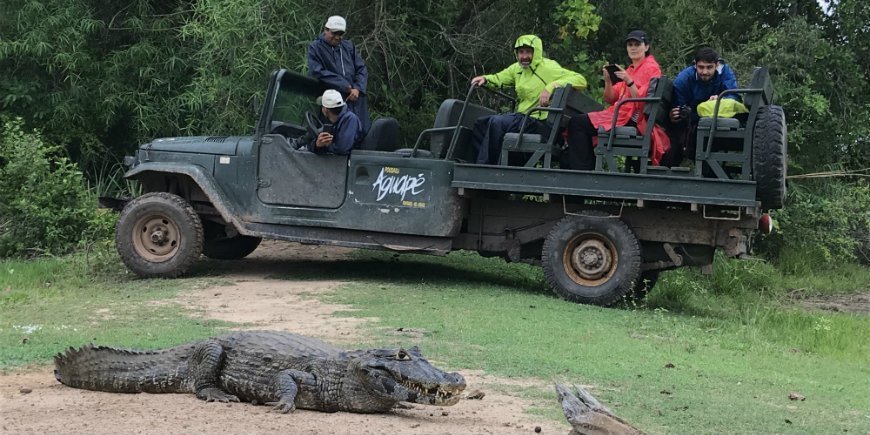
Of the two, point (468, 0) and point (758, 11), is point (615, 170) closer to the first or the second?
point (468, 0)

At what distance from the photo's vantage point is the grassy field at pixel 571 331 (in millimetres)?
6109

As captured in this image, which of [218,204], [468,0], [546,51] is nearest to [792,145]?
[546,51]

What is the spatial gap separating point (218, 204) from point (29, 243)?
3.61m

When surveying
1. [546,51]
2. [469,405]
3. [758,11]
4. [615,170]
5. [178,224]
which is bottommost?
[469,405]

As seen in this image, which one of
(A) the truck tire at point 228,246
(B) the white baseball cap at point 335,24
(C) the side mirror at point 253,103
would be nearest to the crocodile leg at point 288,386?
(B) the white baseball cap at point 335,24

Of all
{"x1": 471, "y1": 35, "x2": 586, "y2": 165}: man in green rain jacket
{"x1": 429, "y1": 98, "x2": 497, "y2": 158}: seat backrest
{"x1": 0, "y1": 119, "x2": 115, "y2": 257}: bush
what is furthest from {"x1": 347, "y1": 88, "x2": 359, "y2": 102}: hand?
{"x1": 0, "y1": 119, "x2": 115, "y2": 257}: bush

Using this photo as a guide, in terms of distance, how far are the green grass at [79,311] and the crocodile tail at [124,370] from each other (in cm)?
76

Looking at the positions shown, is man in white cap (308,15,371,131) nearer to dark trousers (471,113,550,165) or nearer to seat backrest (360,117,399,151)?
seat backrest (360,117,399,151)

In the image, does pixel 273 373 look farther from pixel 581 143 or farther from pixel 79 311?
pixel 581 143

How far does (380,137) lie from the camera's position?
35.0 feet

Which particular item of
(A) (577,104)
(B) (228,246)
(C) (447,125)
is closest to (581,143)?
(A) (577,104)

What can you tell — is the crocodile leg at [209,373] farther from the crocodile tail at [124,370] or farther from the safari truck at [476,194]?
the safari truck at [476,194]

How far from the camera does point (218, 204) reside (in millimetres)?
10656

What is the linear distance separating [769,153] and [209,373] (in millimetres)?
5500
